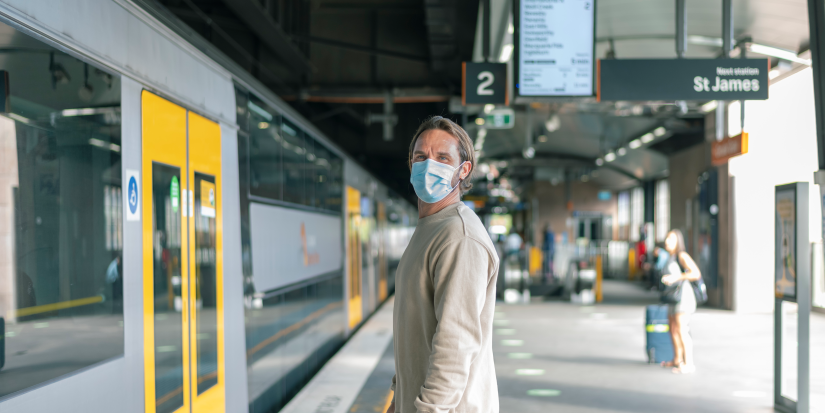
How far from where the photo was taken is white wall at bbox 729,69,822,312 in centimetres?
1305

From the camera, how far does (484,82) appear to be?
6605mm

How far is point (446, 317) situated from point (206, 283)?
7.97ft

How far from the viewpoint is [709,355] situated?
8.32m

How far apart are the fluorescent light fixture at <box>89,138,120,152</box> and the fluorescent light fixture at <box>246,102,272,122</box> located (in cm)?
197

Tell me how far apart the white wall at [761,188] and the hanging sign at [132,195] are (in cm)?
1319

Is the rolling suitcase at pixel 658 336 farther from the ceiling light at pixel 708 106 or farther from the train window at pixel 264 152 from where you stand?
the ceiling light at pixel 708 106

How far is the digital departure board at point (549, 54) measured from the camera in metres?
6.42

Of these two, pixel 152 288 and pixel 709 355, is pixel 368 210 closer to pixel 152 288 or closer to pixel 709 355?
pixel 709 355

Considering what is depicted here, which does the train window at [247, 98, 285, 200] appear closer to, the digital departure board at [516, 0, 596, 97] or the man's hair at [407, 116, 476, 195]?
the digital departure board at [516, 0, 596, 97]

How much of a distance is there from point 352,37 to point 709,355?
7.36m

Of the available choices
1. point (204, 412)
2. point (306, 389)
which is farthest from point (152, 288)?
point (306, 389)

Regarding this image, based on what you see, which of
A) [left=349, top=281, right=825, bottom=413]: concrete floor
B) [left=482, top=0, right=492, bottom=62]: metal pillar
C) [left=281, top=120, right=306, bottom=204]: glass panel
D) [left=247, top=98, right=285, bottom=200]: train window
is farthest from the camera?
[left=482, top=0, right=492, bottom=62]: metal pillar

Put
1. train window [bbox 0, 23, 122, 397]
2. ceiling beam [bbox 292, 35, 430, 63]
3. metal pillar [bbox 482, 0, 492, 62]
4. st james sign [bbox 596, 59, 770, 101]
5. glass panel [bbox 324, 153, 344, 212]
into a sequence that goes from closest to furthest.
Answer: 1. train window [bbox 0, 23, 122, 397]
2. st james sign [bbox 596, 59, 770, 101]
3. metal pillar [bbox 482, 0, 492, 62]
4. glass panel [bbox 324, 153, 344, 212]
5. ceiling beam [bbox 292, 35, 430, 63]

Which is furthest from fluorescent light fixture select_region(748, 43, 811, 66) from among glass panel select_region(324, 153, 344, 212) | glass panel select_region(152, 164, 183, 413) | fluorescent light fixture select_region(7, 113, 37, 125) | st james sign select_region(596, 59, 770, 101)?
fluorescent light fixture select_region(7, 113, 37, 125)
